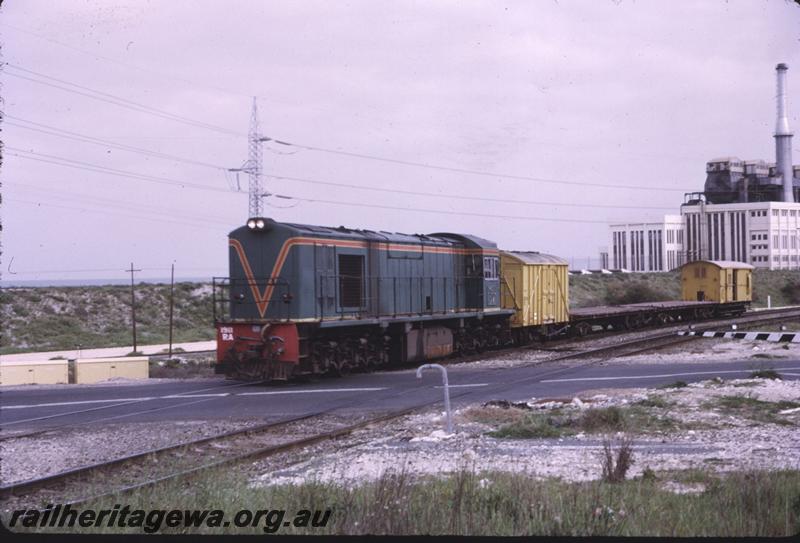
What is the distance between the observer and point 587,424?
39.8 ft

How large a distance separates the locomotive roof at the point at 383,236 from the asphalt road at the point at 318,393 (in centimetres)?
373

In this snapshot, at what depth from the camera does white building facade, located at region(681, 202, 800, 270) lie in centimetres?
7750

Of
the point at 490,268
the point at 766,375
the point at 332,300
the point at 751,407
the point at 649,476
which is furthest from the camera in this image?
the point at 490,268

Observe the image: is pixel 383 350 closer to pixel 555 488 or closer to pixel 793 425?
pixel 793 425

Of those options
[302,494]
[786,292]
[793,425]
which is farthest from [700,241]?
[302,494]

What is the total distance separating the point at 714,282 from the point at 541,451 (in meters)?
37.0

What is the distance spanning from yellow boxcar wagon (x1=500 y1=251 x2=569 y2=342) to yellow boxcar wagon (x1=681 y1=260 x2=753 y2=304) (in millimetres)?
15265

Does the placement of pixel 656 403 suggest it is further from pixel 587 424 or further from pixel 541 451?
pixel 541 451

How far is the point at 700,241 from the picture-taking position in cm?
9669

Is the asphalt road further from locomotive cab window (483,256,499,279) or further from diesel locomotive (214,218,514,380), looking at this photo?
locomotive cab window (483,256,499,279)

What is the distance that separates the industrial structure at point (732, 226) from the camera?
259 feet

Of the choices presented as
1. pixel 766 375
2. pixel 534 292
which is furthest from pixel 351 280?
pixel 534 292

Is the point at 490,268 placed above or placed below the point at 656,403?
above

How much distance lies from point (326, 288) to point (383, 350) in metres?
3.57
